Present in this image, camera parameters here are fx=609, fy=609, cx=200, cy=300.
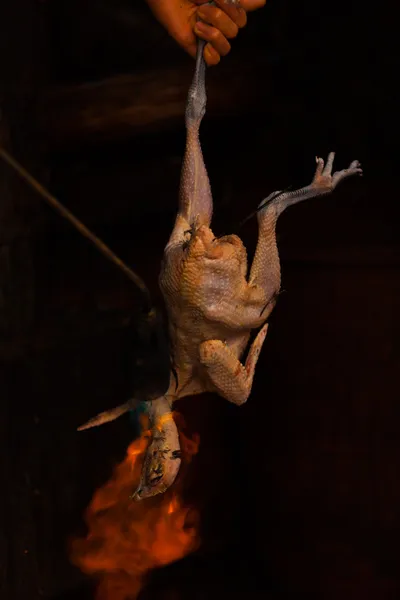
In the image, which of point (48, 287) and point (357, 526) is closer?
point (357, 526)

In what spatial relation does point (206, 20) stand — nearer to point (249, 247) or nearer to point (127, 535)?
point (249, 247)

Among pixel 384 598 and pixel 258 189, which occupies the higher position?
pixel 258 189

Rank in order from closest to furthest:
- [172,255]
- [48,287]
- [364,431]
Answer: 1. [172,255]
2. [364,431]
3. [48,287]

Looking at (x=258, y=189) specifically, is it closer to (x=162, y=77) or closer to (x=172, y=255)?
(x=162, y=77)

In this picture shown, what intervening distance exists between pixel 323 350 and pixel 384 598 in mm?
995

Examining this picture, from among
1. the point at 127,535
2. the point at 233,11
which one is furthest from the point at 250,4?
the point at 127,535

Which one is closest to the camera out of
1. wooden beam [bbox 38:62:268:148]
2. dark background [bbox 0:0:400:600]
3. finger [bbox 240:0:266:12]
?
finger [bbox 240:0:266:12]

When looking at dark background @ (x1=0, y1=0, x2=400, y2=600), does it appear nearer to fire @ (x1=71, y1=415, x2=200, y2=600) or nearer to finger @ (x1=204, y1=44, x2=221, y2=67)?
fire @ (x1=71, y1=415, x2=200, y2=600)

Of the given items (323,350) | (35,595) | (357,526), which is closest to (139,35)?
(323,350)

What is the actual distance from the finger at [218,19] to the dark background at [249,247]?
93 centimetres

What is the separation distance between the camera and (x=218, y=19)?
1397 mm

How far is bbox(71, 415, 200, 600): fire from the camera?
2395 millimetres

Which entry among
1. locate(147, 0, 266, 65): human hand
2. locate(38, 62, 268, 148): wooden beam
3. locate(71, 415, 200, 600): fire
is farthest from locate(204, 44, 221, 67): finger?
locate(71, 415, 200, 600): fire

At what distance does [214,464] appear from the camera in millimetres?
2773
